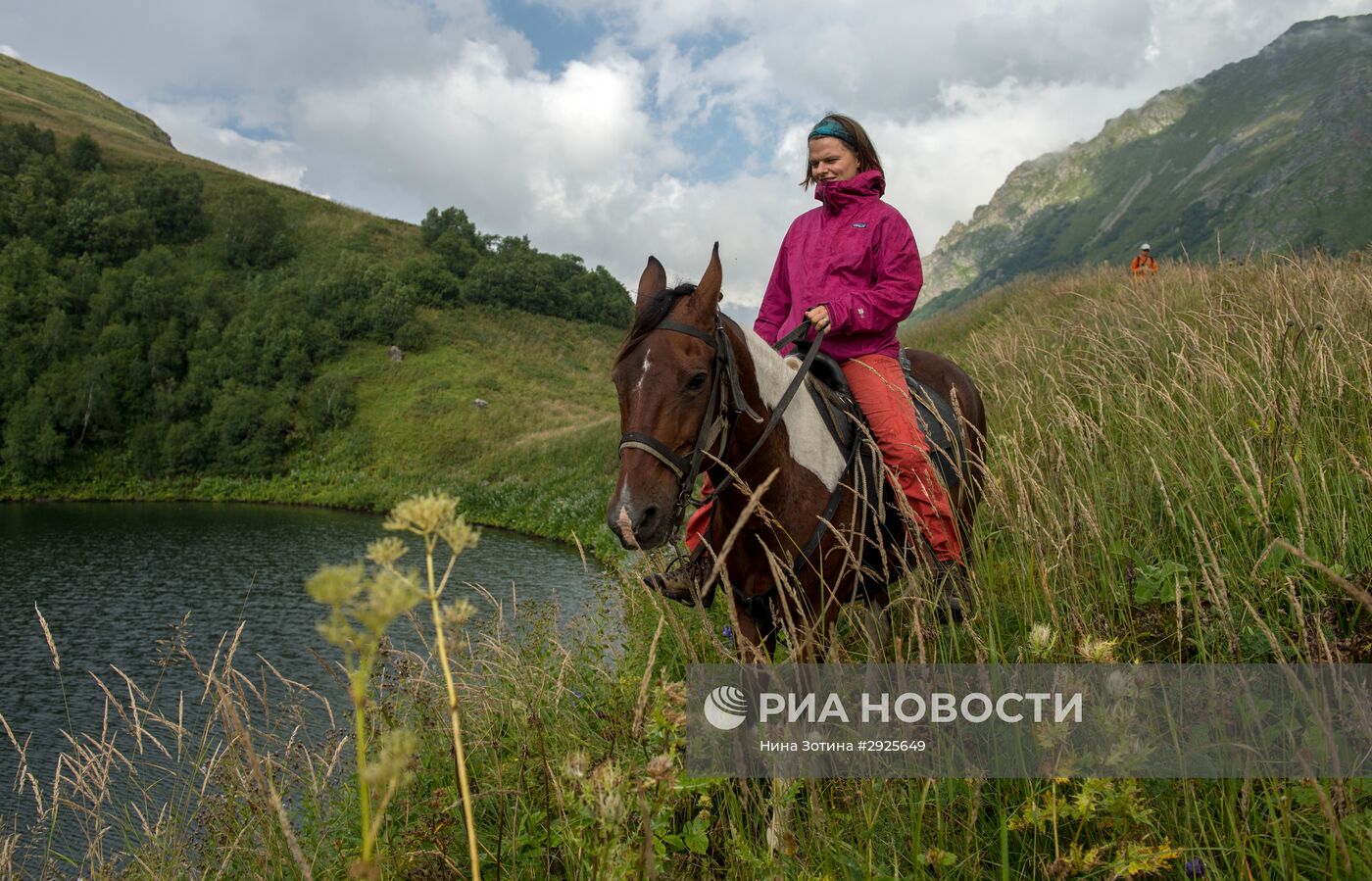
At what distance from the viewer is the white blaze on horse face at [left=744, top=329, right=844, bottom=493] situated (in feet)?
11.3

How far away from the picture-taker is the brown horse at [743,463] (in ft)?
9.18

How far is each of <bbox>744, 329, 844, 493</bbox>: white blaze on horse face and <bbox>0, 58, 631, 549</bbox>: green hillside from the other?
24.9 meters

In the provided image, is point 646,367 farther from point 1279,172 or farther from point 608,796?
point 1279,172

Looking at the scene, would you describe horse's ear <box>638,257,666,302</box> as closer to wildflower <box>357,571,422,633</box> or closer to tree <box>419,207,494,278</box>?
wildflower <box>357,571,422,633</box>

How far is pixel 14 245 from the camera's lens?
162 feet

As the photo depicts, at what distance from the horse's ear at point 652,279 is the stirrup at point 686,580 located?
4.31 feet

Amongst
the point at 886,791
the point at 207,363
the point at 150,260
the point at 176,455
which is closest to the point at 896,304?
the point at 886,791

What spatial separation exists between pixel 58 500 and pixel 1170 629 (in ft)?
174

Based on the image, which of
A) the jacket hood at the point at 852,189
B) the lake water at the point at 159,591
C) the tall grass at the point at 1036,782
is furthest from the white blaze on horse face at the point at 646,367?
the lake water at the point at 159,591

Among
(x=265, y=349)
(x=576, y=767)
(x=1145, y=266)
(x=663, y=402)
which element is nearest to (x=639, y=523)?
(x=663, y=402)

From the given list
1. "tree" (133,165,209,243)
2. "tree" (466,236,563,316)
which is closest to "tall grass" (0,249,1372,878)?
"tree" (466,236,563,316)

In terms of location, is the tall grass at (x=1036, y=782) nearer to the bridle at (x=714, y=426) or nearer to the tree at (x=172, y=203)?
the bridle at (x=714, y=426)

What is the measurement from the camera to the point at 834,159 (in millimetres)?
4195

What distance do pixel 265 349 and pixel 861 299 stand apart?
52.9 metres
